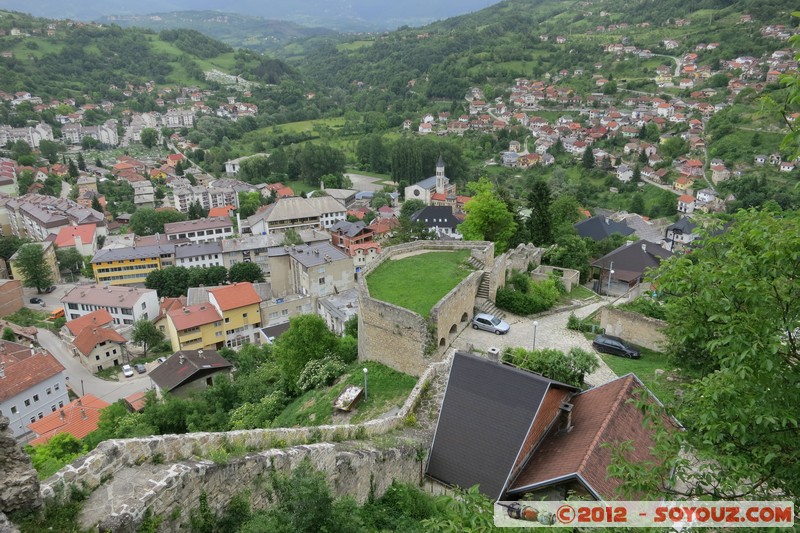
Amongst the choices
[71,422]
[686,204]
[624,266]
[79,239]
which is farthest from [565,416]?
[79,239]

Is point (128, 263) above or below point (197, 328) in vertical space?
below

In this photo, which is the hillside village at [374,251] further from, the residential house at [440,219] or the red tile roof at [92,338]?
the residential house at [440,219]

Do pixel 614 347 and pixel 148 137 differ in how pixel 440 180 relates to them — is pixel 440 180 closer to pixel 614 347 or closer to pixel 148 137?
pixel 614 347

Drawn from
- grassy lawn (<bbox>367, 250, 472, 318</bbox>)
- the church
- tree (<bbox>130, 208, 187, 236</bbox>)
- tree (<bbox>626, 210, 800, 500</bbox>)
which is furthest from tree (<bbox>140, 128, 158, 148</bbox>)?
tree (<bbox>626, 210, 800, 500</bbox>)

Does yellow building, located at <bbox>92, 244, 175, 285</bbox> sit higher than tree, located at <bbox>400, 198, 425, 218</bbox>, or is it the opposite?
tree, located at <bbox>400, 198, 425, 218</bbox>

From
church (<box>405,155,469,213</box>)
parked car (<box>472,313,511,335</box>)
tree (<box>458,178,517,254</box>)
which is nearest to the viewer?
parked car (<box>472,313,511,335</box>)

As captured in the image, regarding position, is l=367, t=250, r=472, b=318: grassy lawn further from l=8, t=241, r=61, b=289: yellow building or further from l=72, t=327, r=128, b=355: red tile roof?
l=8, t=241, r=61, b=289: yellow building

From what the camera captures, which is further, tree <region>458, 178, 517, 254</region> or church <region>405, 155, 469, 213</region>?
church <region>405, 155, 469, 213</region>
